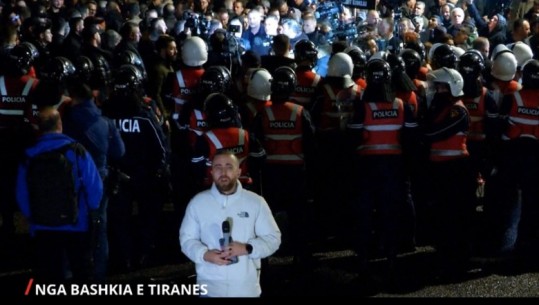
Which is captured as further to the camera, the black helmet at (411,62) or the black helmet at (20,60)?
the black helmet at (411,62)

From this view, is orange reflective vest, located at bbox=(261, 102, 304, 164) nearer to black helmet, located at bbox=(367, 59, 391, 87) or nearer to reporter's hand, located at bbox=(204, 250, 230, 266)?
black helmet, located at bbox=(367, 59, 391, 87)

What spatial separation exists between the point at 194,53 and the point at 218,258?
5.81 metres

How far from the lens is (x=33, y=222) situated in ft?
27.4

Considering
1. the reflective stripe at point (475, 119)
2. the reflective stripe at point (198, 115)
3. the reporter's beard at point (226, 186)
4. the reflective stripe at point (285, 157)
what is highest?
the reflective stripe at point (198, 115)

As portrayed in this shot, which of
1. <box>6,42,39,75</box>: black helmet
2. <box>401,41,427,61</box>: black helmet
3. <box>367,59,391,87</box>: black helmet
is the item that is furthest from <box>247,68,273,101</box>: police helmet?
<box>401,41,427,61</box>: black helmet

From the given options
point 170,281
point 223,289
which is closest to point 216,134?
point 170,281

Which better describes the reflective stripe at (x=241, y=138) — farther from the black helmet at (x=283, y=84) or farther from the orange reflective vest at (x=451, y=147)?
the orange reflective vest at (x=451, y=147)

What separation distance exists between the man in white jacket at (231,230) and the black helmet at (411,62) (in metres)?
5.53

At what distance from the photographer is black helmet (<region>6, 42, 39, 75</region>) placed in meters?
11.5

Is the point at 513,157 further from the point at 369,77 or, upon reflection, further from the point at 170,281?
the point at 170,281

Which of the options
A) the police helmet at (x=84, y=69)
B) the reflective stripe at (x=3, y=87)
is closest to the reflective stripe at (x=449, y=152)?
the police helmet at (x=84, y=69)

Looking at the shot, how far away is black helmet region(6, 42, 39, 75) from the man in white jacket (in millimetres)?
4897

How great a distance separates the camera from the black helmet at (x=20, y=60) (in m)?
11.5

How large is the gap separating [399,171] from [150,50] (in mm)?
5454
